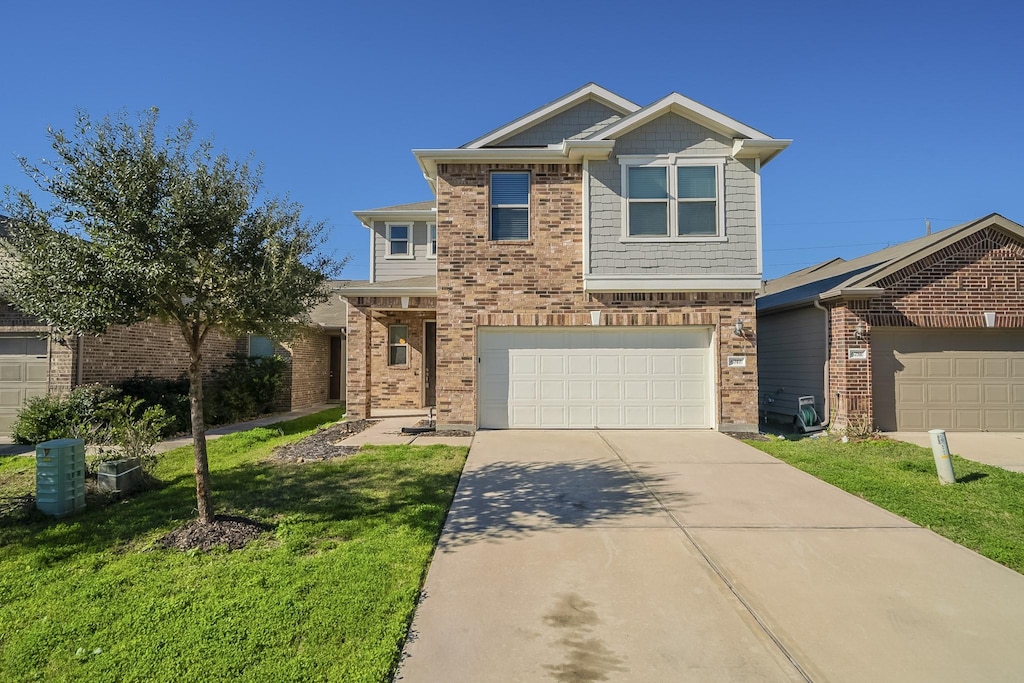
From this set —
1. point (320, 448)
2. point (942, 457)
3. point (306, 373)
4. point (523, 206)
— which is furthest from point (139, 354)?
point (942, 457)

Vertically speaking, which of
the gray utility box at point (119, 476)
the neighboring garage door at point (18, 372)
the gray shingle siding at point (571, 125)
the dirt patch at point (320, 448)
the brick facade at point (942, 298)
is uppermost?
the gray shingle siding at point (571, 125)

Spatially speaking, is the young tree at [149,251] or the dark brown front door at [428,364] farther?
the dark brown front door at [428,364]

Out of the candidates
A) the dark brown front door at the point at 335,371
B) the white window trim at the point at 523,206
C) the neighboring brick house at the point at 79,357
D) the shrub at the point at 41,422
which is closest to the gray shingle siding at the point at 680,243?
the white window trim at the point at 523,206

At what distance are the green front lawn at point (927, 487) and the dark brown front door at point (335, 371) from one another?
1415 centimetres

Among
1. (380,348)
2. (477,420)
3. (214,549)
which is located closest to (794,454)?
(477,420)

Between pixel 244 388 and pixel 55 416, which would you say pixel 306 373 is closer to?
pixel 244 388

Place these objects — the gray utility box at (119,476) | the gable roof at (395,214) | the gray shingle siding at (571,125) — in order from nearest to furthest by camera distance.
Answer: the gray utility box at (119,476) < the gray shingle siding at (571,125) < the gable roof at (395,214)

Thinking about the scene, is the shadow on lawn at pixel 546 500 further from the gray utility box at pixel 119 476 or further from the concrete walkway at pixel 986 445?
the concrete walkway at pixel 986 445

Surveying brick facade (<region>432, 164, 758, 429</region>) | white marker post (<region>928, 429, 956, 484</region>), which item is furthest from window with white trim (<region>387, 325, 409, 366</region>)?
white marker post (<region>928, 429, 956, 484</region>)

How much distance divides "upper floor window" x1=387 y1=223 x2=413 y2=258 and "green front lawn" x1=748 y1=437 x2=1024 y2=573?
433 inches

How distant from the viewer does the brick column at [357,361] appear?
12.7m

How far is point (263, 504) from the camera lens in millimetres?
5961

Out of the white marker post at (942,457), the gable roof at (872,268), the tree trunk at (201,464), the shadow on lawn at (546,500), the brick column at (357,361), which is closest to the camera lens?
the tree trunk at (201,464)

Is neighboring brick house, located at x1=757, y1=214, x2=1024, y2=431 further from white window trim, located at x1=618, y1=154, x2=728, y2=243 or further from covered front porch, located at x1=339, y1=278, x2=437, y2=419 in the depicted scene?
covered front porch, located at x1=339, y1=278, x2=437, y2=419
